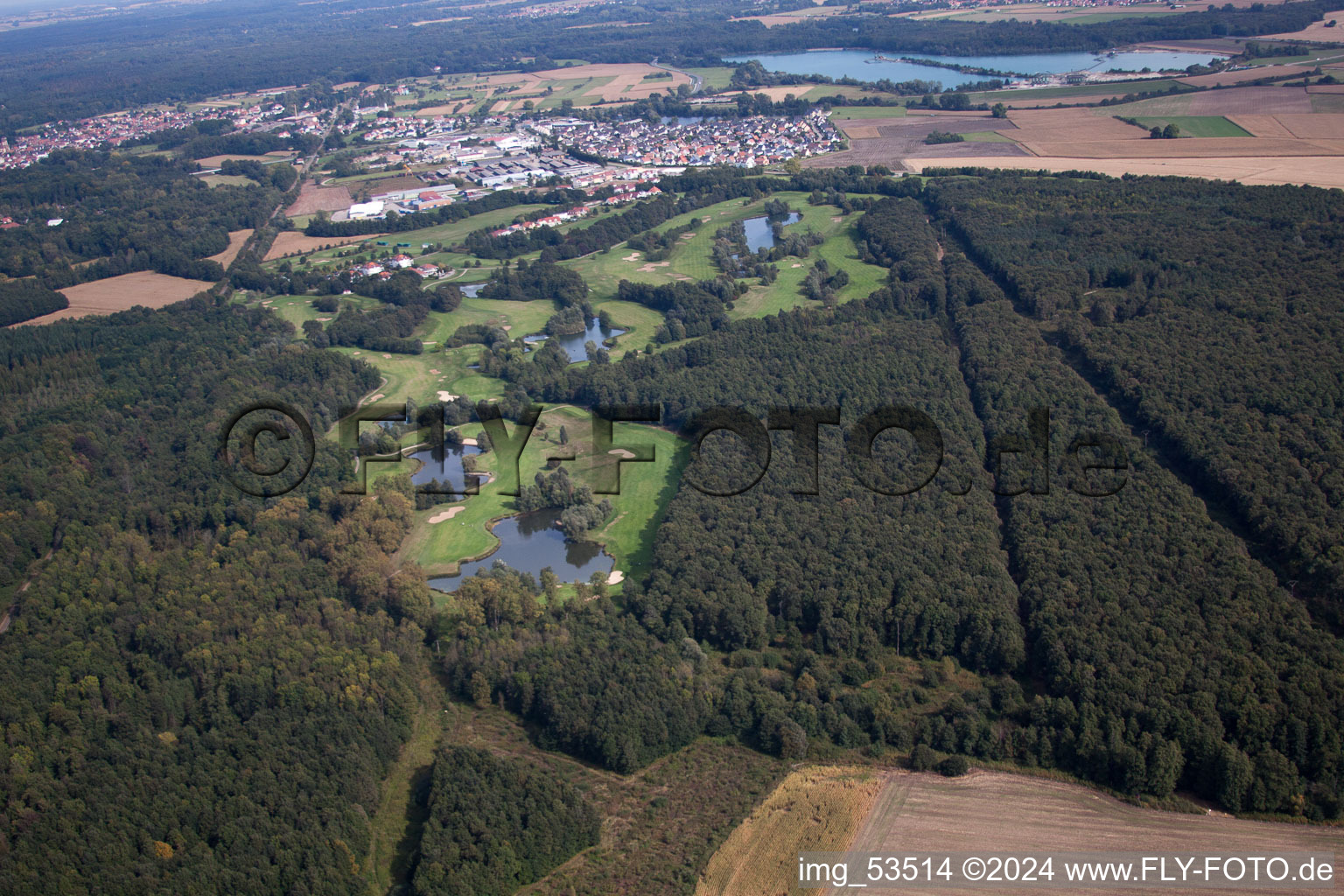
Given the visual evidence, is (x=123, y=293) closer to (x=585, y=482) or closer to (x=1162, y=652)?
(x=585, y=482)

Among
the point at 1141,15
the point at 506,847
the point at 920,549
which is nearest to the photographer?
the point at 506,847

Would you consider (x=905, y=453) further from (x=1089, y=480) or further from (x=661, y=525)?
(x=661, y=525)

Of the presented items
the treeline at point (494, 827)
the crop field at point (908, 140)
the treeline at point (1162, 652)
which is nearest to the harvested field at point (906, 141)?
the crop field at point (908, 140)

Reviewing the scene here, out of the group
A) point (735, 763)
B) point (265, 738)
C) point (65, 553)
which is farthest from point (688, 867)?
point (65, 553)

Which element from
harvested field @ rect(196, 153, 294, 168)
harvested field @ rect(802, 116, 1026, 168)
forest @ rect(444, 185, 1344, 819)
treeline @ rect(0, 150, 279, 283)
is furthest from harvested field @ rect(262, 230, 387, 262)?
forest @ rect(444, 185, 1344, 819)

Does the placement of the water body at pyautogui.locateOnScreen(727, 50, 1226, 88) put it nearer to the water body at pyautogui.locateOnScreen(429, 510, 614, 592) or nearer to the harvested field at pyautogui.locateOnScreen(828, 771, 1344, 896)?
the water body at pyautogui.locateOnScreen(429, 510, 614, 592)

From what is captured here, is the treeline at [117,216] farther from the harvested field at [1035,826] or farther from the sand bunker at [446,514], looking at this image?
the harvested field at [1035,826]

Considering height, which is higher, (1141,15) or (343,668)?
(1141,15)

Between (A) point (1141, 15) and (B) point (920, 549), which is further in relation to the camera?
(A) point (1141, 15)
